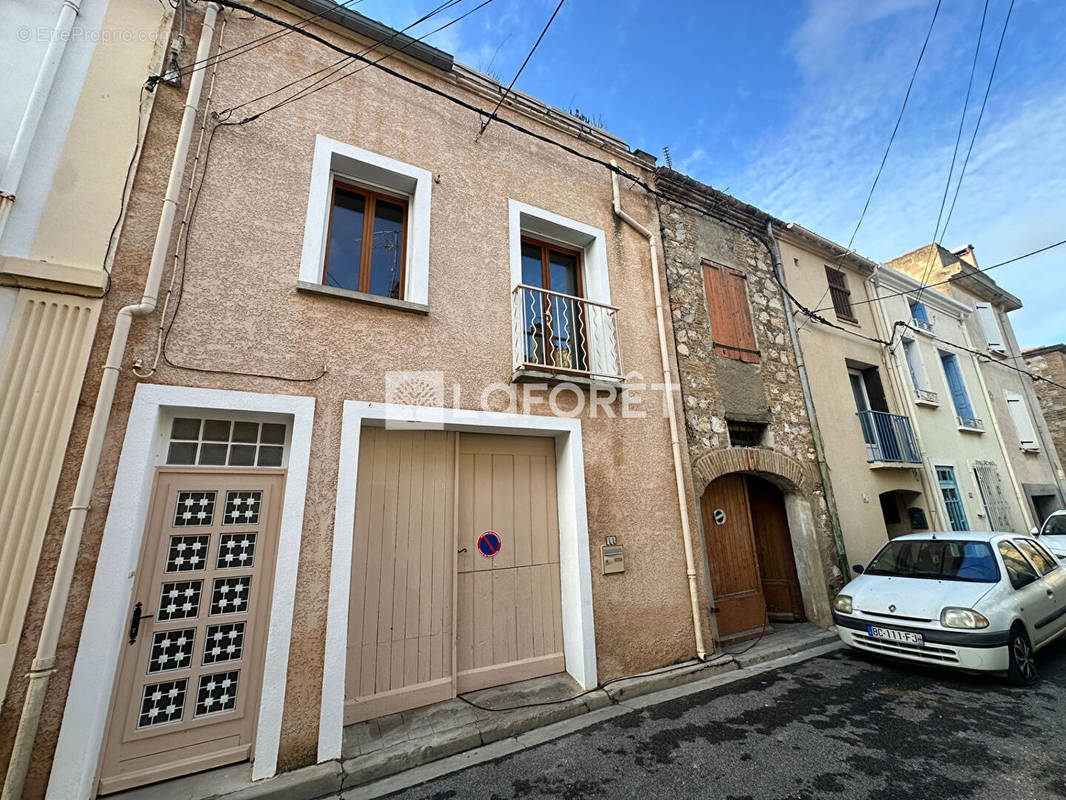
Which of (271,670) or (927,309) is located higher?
(927,309)

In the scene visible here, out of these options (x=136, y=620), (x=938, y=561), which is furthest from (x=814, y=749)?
(x=136, y=620)

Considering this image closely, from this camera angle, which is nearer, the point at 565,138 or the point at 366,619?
the point at 366,619

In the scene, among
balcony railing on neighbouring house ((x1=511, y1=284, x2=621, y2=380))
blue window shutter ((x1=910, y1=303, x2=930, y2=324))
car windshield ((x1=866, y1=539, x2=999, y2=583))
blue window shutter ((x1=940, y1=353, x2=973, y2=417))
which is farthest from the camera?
blue window shutter ((x1=940, y1=353, x2=973, y2=417))

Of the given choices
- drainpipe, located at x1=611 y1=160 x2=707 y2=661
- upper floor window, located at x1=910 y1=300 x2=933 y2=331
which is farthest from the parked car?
drainpipe, located at x1=611 y1=160 x2=707 y2=661

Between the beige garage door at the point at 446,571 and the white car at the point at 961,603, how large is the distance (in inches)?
141

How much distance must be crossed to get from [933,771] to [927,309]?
12.0 m

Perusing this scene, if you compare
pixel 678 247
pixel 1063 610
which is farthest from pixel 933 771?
pixel 678 247

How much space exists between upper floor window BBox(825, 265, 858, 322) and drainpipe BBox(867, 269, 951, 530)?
0.88 meters

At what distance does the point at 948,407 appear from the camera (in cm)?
1012

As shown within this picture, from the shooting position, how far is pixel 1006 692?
4.08m

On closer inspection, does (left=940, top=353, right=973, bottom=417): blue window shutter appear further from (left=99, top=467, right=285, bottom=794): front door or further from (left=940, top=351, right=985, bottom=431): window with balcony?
(left=99, top=467, right=285, bottom=794): front door

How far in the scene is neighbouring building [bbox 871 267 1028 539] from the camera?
9.09 meters

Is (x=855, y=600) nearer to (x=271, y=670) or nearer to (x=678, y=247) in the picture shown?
(x=678, y=247)

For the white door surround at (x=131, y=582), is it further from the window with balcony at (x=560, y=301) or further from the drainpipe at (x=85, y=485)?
the window with balcony at (x=560, y=301)
